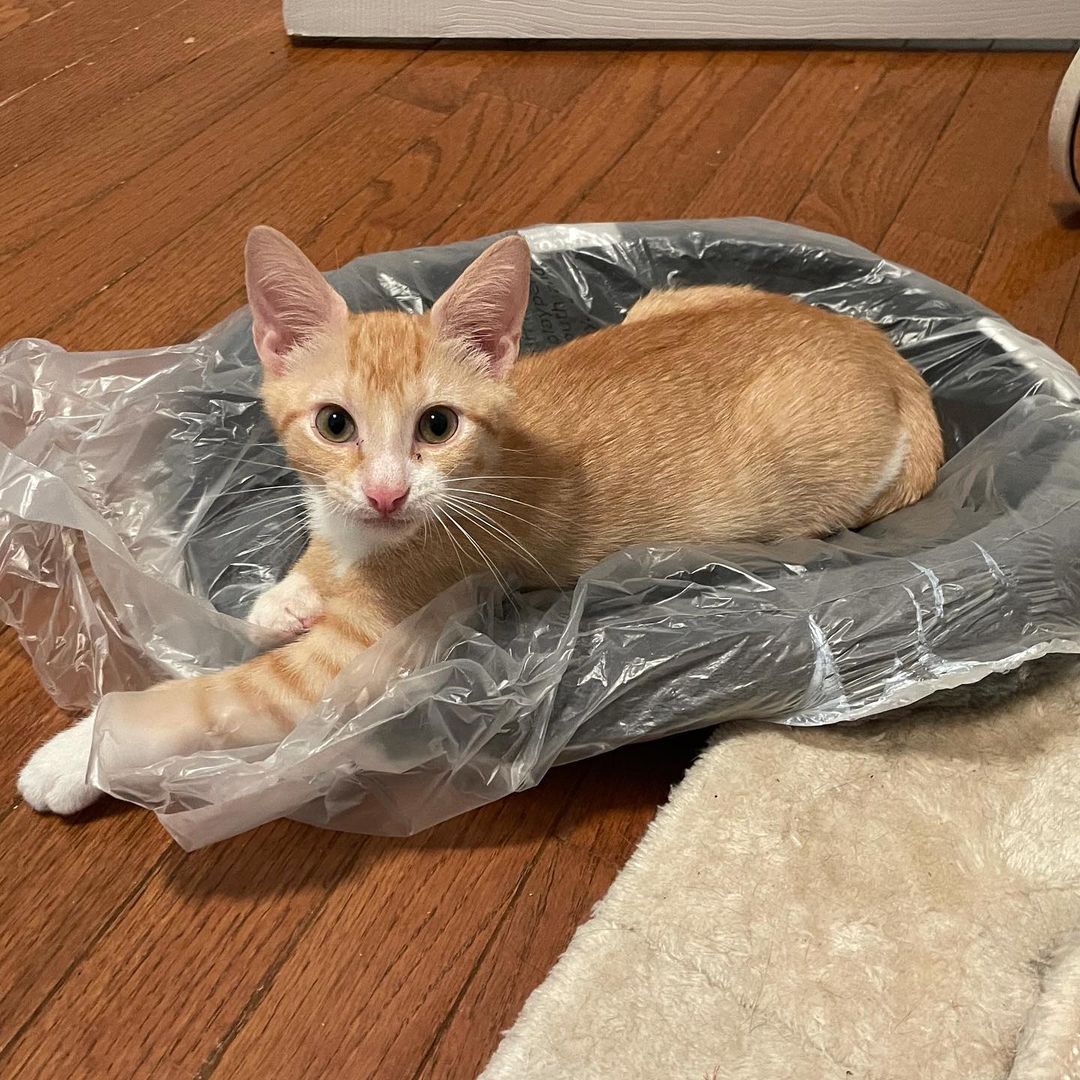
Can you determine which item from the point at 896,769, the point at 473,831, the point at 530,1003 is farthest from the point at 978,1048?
the point at 473,831

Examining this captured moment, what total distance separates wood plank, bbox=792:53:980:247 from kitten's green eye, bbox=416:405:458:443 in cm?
114

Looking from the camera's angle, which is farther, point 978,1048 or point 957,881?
point 957,881

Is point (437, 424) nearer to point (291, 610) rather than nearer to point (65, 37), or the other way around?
point (291, 610)

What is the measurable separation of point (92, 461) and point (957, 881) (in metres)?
1.04

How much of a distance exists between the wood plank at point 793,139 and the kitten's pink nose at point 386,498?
3.89 ft

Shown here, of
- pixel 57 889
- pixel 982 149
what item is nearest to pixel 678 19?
pixel 982 149

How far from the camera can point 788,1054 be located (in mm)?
797

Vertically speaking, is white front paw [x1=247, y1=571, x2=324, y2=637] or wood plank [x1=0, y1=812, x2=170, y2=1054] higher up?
white front paw [x1=247, y1=571, x2=324, y2=637]

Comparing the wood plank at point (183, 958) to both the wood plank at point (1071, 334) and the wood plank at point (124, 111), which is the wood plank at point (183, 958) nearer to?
the wood plank at point (124, 111)

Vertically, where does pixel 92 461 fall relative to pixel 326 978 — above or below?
above

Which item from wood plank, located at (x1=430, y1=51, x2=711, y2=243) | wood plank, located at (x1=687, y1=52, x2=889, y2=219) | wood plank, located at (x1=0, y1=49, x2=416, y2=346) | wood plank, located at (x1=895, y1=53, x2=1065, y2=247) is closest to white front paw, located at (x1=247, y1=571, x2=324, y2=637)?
wood plank, located at (x1=0, y1=49, x2=416, y2=346)

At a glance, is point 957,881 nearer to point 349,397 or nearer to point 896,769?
point 896,769

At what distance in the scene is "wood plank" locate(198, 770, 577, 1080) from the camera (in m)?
0.81

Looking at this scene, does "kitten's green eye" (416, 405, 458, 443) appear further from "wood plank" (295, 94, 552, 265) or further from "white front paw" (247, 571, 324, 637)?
"wood plank" (295, 94, 552, 265)
